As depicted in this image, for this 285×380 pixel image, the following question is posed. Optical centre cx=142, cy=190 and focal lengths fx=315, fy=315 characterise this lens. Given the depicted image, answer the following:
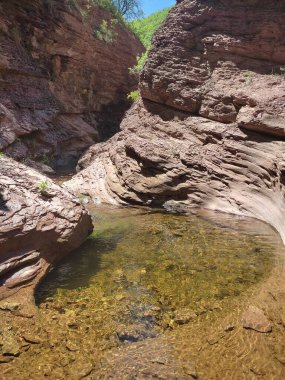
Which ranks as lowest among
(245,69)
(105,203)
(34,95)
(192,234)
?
(105,203)

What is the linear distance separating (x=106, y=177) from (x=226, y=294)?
7466mm

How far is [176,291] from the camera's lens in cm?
463

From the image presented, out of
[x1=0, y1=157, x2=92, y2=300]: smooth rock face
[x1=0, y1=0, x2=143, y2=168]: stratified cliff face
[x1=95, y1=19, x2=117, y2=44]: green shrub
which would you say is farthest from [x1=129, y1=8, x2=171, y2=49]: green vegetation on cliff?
[x1=0, y1=157, x2=92, y2=300]: smooth rock face

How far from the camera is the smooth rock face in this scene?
4.63 m

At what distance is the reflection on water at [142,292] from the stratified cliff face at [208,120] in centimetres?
195

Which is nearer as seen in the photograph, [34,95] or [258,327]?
[258,327]

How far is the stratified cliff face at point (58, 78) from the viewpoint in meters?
14.8

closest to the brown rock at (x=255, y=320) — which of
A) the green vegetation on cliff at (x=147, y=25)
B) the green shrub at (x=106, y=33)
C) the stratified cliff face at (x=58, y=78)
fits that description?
the stratified cliff face at (x=58, y=78)

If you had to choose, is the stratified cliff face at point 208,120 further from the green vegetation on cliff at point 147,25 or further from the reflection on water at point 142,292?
the green vegetation on cliff at point 147,25

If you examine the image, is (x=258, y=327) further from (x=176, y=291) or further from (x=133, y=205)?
(x=133, y=205)

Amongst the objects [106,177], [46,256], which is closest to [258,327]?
[46,256]

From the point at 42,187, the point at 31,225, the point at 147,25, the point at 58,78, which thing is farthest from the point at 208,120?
the point at 147,25

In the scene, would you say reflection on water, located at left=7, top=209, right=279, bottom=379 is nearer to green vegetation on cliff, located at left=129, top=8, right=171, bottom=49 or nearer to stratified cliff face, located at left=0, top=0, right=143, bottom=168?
stratified cliff face, located at left=0, top=0, right=143, bottom=168

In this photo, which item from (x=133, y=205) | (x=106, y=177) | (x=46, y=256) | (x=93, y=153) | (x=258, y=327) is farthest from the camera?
(x=93, y=153)
